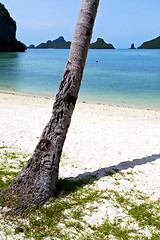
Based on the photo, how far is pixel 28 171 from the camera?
4762 millimetres

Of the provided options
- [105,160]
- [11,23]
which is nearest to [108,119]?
[105,160]

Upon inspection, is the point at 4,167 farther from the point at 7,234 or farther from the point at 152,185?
the point at 152,185

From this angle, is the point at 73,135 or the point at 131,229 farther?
the point at 73,135

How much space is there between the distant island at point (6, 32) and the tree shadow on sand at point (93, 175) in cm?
10792

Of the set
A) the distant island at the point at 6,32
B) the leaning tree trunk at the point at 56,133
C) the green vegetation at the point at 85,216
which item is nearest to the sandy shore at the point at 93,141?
the green vegetation at the point at 85,216

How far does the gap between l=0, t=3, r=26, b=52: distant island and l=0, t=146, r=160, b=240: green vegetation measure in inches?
4307

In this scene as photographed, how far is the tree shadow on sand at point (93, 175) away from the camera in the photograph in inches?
207

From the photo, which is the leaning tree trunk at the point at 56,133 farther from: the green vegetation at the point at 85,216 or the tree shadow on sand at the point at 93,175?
the tree shadow on sand at the point at 93,175

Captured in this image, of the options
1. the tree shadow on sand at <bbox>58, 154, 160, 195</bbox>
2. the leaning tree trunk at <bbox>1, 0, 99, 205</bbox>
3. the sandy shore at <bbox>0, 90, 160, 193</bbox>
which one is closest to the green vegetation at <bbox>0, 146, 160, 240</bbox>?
the tree shadow on sand at <bbox>58, 154, 160, 195</bbox>

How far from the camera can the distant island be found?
104m

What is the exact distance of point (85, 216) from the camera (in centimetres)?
438

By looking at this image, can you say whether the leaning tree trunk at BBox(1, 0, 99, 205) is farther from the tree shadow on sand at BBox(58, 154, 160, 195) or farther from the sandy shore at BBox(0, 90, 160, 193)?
the sandy shore at BBox(0, 90, 160, 193)

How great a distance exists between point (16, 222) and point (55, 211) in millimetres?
700

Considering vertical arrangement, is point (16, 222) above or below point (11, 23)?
below
